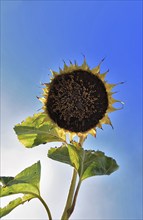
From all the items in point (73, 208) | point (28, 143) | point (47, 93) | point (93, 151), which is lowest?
point (73, 208)

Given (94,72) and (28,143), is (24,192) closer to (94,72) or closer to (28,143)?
(28,143)

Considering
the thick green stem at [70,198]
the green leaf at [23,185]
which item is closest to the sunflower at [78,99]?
the thick green stem at [70,198]

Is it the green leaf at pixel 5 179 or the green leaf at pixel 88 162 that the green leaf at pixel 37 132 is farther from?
the green leaf at pixel 5 179

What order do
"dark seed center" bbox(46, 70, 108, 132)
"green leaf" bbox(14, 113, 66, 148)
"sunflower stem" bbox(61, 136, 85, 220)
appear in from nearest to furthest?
1. "sunflower stem" bbox(61, 136, 85, 220)
2. "dark seed center" bbox(46, 70, 108, 132)
3. "green leaf" bbox(14, 113, 66, 148)

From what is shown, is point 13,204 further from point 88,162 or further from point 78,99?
point 78,99

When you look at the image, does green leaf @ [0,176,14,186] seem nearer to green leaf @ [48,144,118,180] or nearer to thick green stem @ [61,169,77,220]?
green leaf @ [48,144,118,180]

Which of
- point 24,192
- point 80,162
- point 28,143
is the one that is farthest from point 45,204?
point 28,143

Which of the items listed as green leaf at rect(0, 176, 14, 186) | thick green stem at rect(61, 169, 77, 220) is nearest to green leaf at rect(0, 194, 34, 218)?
green leaf at rect(0, 176, 14, 186)
